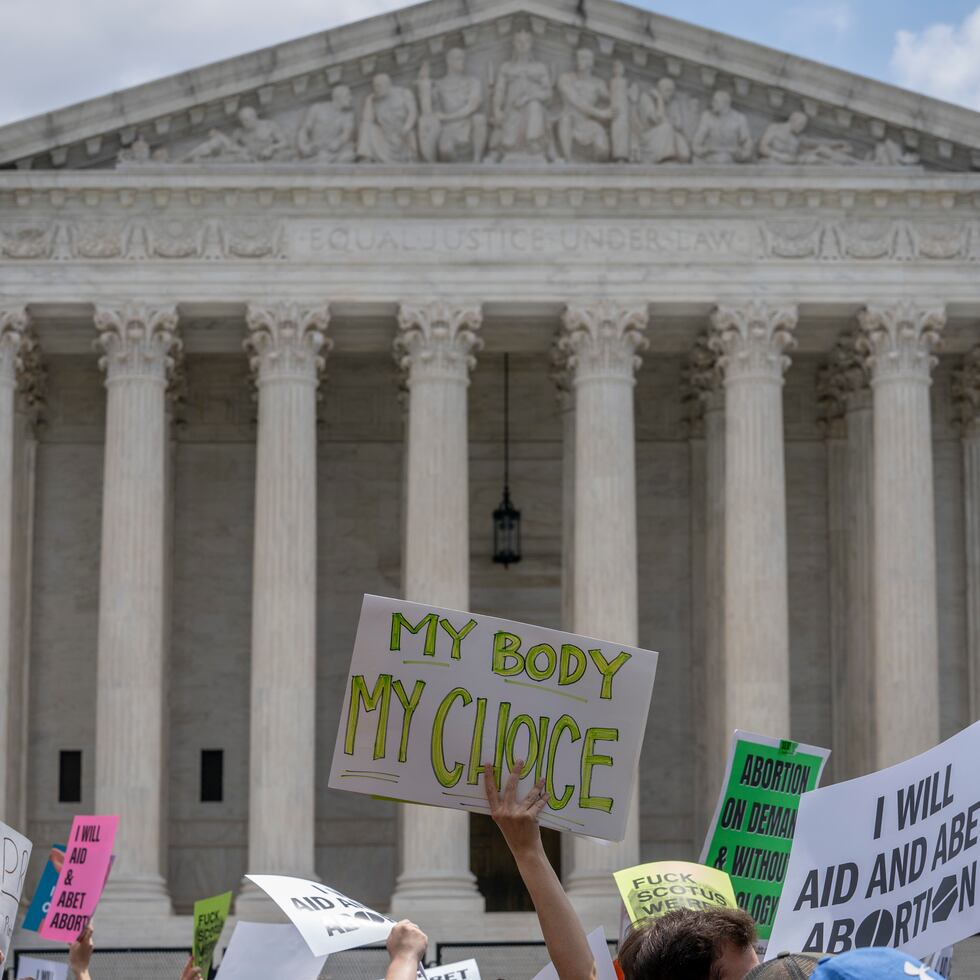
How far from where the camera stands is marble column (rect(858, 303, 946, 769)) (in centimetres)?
4469

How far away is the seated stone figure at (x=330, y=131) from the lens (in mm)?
46188

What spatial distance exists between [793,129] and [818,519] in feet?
34.9

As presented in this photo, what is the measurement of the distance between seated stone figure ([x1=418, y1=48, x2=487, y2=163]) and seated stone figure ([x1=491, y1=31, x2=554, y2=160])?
1.30 ft

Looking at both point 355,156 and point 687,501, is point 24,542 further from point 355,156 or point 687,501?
point 687,501

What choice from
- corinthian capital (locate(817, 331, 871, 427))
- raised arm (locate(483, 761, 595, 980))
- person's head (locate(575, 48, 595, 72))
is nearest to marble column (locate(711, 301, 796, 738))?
corinthian capital (locate(817, 331, 871, 427))

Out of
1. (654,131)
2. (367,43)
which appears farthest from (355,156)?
(654,131)

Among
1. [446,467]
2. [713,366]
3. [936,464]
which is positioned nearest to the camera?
[446,467]

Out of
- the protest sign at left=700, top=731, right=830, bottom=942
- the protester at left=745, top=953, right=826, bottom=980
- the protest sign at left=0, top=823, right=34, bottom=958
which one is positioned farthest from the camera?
the protest sign at left=700, top=731, right=830, bottom=942

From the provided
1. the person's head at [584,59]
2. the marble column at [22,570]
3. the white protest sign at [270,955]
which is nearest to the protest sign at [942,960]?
the white protest sign at [270,955]

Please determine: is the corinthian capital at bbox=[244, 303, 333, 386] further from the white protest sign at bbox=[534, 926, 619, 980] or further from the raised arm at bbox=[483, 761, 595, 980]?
the raised arm at bbox=[483, 761, 595, 980]

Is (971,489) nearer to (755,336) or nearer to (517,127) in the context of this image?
(755,336)

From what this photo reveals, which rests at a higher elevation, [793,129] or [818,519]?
[793,129]

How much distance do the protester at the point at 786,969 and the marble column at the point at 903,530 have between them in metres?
37.4

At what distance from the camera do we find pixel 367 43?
46.0 meters
